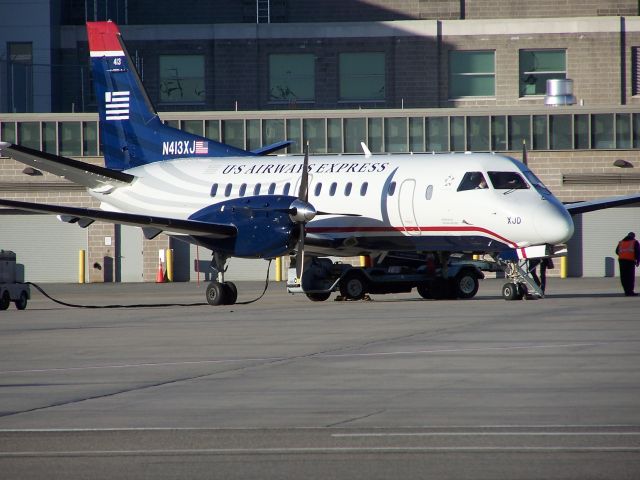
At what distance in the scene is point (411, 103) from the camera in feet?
186

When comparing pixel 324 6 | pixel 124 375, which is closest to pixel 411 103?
pixel 324 6

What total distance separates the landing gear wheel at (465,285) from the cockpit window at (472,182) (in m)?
2.67

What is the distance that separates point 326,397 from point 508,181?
52.7 ft

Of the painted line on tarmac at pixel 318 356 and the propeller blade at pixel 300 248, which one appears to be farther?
the propeller blade at pixel 300 248

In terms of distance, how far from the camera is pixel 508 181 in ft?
89.9

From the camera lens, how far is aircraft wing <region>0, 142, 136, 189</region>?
2770cm

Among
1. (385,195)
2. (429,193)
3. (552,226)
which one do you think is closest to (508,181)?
(552,226)

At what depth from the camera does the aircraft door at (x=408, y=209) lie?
2819 centimetres

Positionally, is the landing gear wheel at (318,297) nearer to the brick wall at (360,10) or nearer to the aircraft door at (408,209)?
the aircraft door at (408,209)

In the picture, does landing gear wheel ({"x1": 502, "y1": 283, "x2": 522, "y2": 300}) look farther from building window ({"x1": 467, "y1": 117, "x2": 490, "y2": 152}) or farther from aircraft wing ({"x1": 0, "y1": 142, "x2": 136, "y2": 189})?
building window ({"x1": 467, "y1": 117, "x2": 490, "y2": 152})

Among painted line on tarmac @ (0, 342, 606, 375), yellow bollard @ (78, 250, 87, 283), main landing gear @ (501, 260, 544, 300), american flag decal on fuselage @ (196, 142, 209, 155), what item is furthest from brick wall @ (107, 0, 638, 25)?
painted line on tarmac @ (0, 342, 606, 375)

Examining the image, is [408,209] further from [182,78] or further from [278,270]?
[182,78]

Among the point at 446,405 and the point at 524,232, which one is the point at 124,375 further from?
the point at 524,232

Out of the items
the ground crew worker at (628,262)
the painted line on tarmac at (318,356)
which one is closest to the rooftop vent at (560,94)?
the ground crew worker at (628,262)
